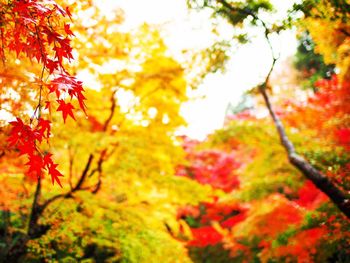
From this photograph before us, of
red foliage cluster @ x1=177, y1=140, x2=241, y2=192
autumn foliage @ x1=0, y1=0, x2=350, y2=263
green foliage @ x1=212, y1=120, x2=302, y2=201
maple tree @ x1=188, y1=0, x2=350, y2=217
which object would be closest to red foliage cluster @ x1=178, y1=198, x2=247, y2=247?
red foliage cluster @ x1=177, y1=140, x2=241, y2=192

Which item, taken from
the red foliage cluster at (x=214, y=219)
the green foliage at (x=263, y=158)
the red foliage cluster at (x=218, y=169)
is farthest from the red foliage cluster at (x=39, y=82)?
the red foliage cluster at (x=218, y=169)

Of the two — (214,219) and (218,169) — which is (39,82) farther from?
(214,219)

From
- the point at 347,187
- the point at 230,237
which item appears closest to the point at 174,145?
the point at 347,187

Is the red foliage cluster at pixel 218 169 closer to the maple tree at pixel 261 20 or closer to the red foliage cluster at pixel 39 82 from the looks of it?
the maple tree at pixel 261 20

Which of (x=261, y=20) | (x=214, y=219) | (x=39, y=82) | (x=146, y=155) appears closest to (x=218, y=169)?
(x=214, y=219)

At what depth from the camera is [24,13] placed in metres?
2.26

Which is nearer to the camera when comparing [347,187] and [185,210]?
[347,187]

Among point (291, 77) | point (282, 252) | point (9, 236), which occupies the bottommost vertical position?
point (282, 252)

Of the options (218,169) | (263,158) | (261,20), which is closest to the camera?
(261,20)

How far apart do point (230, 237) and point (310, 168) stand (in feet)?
25.1

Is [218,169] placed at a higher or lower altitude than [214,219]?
higher

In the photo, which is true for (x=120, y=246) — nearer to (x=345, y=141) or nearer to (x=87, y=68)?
(x=87, y=68)

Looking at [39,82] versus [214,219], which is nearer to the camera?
[39,82]

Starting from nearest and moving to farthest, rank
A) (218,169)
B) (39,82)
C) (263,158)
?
(39,82), (263,158), (218,169)
